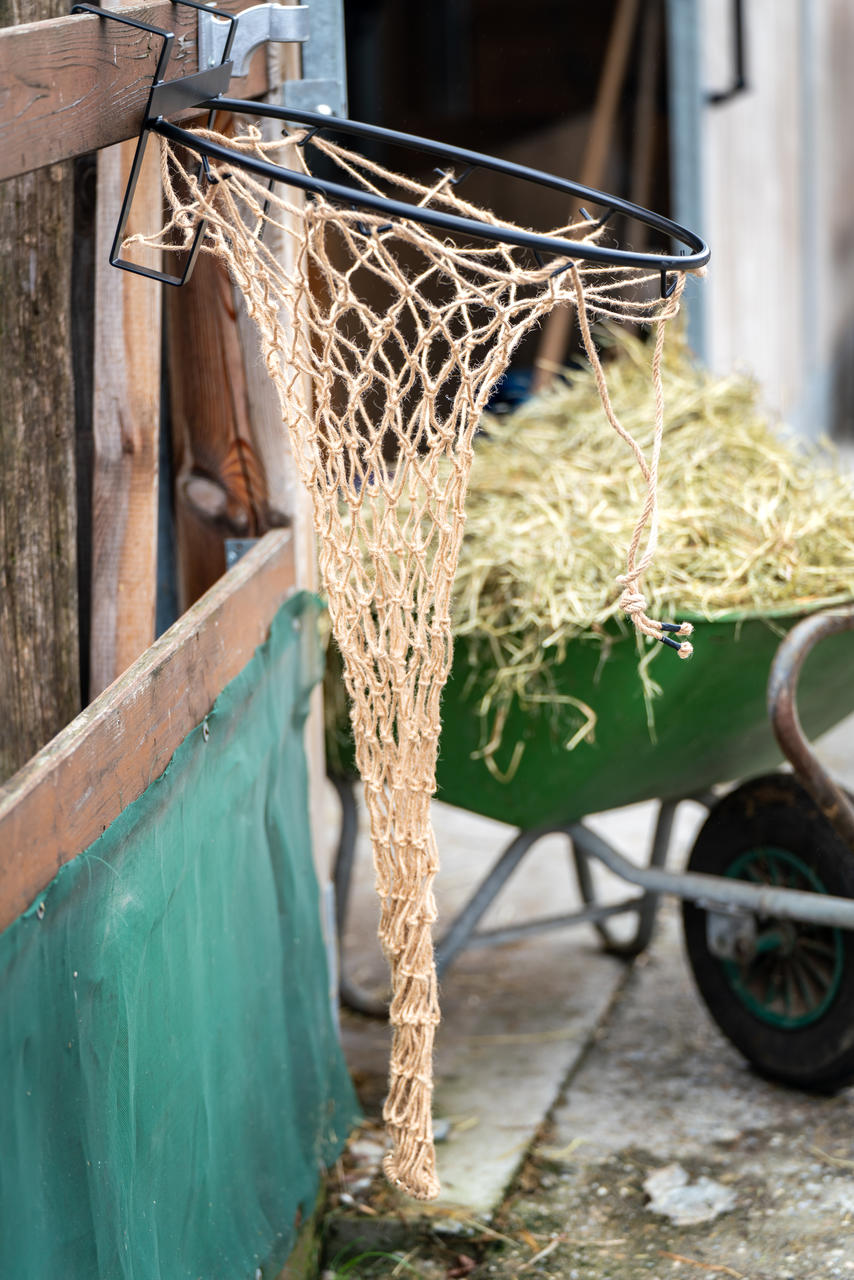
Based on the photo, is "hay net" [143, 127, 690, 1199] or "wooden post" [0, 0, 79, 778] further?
"wooden post" [0, 0, 79, 778]

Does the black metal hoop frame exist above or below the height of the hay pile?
above

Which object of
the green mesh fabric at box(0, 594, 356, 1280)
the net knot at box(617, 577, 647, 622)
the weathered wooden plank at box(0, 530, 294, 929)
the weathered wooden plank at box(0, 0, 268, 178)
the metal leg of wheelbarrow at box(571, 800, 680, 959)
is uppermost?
the weathered wooden plank at box(0, 0, 268, 178)

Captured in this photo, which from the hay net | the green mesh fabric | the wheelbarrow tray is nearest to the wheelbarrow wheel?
the wheelbarrow tray

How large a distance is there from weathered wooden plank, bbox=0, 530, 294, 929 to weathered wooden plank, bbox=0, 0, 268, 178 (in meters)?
0.57

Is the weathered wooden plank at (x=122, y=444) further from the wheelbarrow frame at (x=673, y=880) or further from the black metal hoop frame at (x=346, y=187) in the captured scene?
the wheelbarrow frame at (x=673, y=880)

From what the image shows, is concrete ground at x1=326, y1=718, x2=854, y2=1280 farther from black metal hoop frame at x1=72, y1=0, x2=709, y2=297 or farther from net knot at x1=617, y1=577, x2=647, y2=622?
black metal hoop frame at x1=72, y1=0, x2=709, y2=297

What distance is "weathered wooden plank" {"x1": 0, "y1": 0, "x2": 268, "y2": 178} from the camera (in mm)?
1349

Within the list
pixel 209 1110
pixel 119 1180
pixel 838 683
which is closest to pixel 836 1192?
pixel 838 683

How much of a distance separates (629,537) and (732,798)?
1.79ft

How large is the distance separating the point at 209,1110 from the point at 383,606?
70 cm

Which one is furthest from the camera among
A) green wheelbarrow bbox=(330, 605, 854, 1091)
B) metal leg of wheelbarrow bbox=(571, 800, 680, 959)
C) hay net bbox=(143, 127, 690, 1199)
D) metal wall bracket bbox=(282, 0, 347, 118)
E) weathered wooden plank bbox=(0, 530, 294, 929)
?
metal leg of wheelbarrow bbox=(571, 800, 680, 959)

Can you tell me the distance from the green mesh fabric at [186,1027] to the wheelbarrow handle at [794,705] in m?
0.77

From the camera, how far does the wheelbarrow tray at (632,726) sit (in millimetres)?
2326

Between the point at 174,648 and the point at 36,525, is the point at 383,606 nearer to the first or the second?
the point at 174,648
